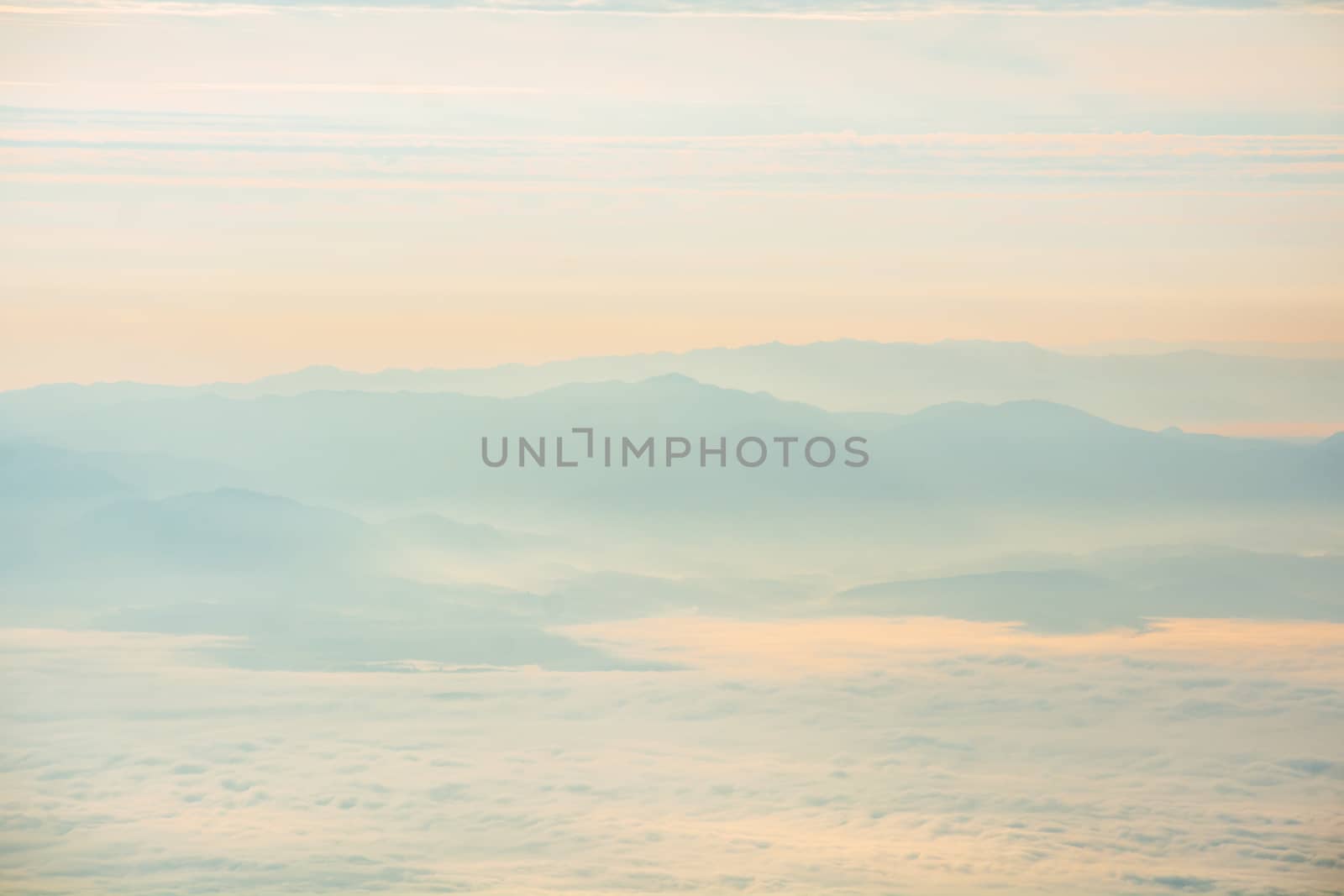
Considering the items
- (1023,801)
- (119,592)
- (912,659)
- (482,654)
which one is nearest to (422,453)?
(482,654)

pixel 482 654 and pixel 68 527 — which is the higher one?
pixel 68 527

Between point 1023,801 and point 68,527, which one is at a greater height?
point 68,527

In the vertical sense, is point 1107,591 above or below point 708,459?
below

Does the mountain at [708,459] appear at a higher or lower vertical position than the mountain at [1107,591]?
higher

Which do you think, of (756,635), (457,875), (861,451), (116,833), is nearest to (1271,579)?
(861,451)

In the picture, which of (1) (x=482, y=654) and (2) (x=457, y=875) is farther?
(1) (x=482, y=654)

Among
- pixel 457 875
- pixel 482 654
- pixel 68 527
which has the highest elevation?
pixel 68 527

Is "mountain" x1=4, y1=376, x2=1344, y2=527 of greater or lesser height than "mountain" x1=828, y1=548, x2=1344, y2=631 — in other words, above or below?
above

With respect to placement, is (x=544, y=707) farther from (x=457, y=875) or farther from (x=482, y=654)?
(x=457, y=875)

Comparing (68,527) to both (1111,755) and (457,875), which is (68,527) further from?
(1111,755)
